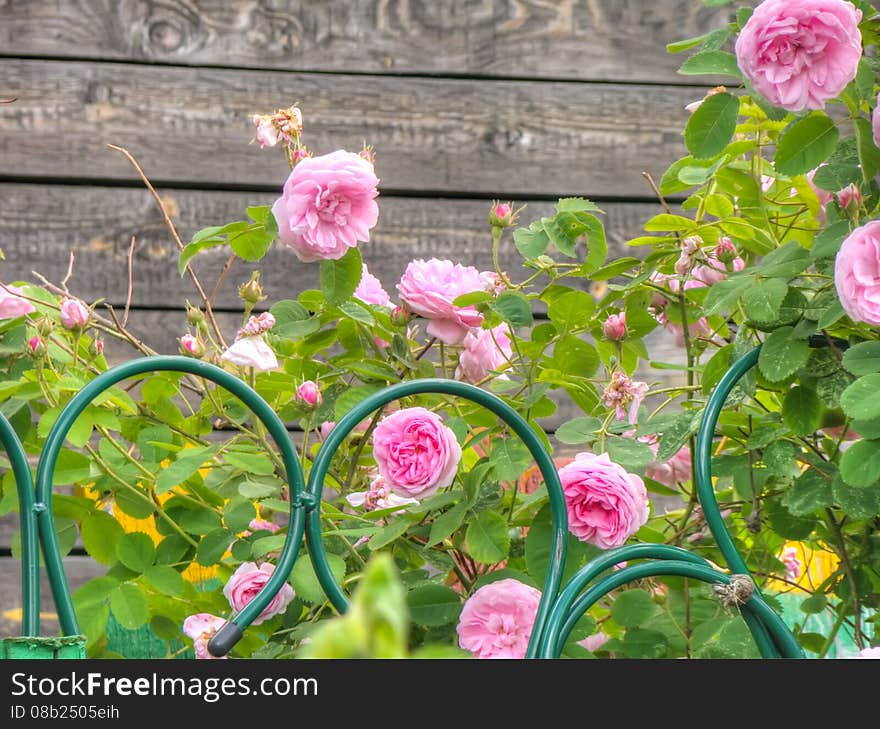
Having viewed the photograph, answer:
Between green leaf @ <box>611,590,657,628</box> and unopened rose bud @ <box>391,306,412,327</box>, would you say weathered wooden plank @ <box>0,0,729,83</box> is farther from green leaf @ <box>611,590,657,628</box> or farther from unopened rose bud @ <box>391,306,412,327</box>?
green leaf @ <box>611,590,657,628</box>

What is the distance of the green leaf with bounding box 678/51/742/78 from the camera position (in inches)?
31.6

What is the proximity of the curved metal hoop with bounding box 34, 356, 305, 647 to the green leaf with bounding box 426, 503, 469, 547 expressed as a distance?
18 cm

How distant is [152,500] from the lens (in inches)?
37.8

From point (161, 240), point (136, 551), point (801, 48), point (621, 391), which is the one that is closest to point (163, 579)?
point (136, 551)

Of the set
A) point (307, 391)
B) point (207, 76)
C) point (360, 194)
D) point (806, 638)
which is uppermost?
point (207, 76)

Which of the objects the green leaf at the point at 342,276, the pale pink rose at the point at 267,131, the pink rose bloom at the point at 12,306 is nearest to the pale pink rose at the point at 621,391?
the green leaf at the point at 342,276

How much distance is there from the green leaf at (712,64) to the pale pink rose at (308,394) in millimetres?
364

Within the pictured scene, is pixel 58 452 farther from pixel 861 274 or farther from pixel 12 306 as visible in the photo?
pixel 861 274

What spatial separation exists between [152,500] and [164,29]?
1066 millimetres

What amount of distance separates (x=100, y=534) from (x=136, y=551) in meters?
0.06

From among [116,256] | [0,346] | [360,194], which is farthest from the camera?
[116,256]

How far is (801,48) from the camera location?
71cm
